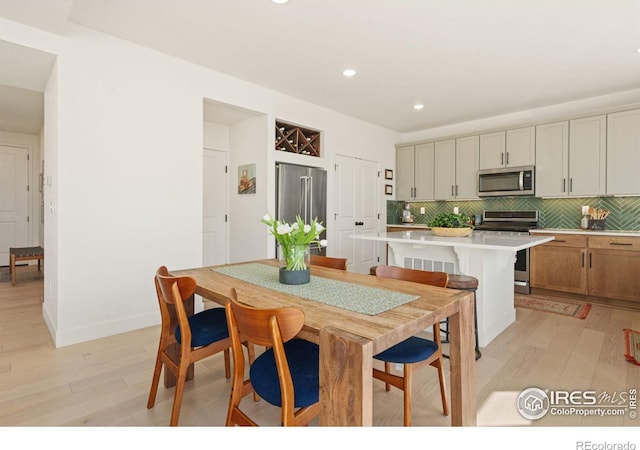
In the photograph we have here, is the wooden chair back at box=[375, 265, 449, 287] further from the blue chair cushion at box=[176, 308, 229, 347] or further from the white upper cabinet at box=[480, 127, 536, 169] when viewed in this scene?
the white upper cabinet at box=[480, 127, 536, 169]

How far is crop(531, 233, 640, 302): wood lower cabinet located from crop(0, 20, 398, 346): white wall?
4.36 meters

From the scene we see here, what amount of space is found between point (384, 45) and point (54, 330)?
12.5 feet

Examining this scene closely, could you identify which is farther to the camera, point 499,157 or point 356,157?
point 356,157

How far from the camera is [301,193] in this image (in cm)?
458

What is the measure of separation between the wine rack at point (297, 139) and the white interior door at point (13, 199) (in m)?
5.38

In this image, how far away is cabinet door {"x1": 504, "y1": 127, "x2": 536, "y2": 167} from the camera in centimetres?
477

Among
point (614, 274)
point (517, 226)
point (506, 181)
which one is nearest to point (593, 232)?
point (614, 274)

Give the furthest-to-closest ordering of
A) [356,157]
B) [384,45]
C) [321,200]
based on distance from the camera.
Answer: [356,157] → [321,200] → [384,45]

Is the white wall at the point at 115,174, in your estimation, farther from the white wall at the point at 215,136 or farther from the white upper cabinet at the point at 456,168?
the white upper cabinet at the point at 456,168

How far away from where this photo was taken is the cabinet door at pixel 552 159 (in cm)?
451

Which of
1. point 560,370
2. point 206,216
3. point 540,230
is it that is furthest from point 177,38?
point 540,230

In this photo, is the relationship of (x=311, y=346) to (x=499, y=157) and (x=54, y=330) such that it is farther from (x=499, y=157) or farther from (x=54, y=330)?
(x=499, y=157)
